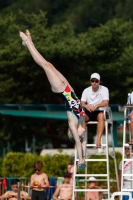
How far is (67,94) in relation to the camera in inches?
623

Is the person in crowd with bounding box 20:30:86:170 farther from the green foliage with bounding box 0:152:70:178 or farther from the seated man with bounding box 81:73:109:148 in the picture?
the green foliage with bounding box 0:152:70:178

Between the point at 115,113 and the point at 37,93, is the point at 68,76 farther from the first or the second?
the point at 115,113

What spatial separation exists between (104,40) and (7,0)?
429ft

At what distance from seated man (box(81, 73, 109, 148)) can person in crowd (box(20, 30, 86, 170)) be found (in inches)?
65.9

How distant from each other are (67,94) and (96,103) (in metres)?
2.22

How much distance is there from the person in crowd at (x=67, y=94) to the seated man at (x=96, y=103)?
167cm

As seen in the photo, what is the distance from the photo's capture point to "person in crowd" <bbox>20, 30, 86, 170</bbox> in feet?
50.6

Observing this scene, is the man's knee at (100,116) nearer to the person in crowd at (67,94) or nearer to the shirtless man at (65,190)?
the person in crowd at (67,94)

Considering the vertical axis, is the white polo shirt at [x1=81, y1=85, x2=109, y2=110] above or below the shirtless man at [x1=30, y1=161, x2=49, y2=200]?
above

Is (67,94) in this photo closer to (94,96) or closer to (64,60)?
(94,96)

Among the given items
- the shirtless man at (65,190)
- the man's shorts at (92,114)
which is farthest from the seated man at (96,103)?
the shirtless man at (65,190)

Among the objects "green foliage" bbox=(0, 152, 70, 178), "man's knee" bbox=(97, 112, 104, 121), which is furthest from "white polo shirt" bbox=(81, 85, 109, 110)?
"green foliage" bbox=(0, 152, 70, 178)

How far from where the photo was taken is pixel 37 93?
1816 inches

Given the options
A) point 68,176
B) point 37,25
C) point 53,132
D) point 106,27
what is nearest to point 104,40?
point 106,27
